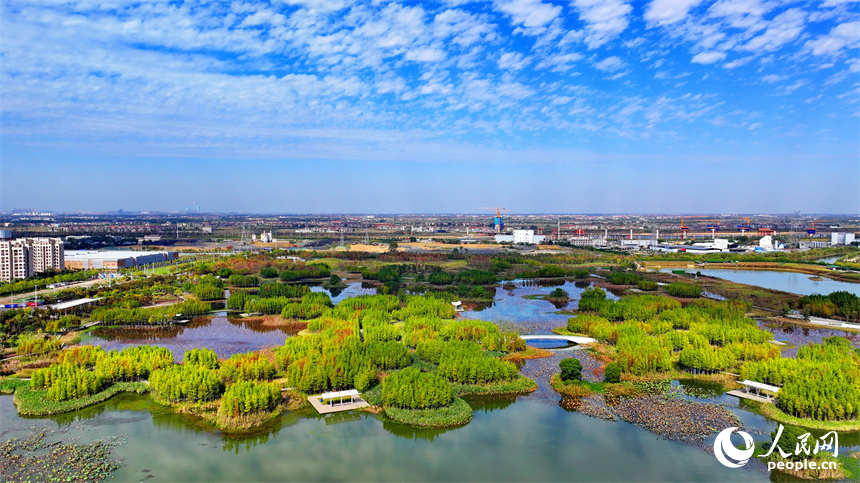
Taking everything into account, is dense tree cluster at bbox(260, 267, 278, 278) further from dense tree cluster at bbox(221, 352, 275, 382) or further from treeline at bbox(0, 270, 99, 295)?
dense tree cluster at bbox(221, 352, 275, 382)

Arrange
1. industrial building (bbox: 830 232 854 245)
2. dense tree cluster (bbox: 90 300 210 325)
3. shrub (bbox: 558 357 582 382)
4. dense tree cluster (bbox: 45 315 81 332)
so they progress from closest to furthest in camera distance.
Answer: shrub (bbox: 558 357 582 382), dense tree cluster (bbox: 45 315 81 332), dense tree cluster (bbox: 90 300 210 325), industrial building (bbox: 830 232 854 245)

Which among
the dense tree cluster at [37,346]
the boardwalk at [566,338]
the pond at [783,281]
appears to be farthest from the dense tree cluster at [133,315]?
the pond at [783,281]

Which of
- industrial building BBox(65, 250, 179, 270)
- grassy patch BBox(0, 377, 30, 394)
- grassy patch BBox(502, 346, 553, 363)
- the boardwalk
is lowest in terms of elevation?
grassy patch BBox(502, 346, 553, 363)

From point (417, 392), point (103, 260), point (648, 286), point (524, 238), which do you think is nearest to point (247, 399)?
point (417, 392)

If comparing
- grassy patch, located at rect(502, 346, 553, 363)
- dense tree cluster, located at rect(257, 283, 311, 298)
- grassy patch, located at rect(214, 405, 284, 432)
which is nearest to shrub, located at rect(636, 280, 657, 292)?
grassy patch, located at rect(502, 346, 553, 363)

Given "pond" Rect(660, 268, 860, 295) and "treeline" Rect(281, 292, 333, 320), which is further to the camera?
"pond" Rect(660, 268, 860, 295)

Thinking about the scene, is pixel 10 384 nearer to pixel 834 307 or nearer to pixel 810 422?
pixel 810 422
